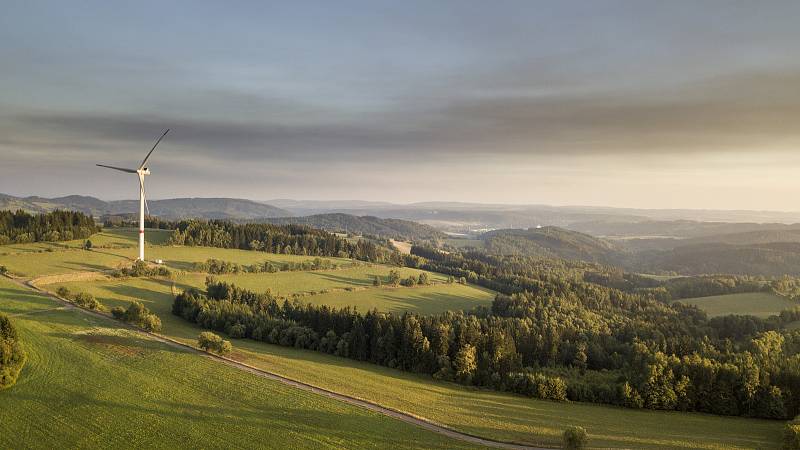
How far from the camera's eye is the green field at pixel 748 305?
152m

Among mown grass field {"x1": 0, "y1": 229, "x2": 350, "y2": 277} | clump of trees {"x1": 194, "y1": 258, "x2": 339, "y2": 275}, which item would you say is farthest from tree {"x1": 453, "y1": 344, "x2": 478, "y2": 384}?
mown grass field {"x1": 0, "y1": 229, "x2": 350, "y2": 277}

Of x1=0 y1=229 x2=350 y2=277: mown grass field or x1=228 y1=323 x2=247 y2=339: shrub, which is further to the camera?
x1=0 y1=229 x2=350 y2=277: mown grass field

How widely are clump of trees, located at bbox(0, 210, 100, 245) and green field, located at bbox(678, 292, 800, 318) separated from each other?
698ft

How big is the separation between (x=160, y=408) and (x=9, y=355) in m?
21.0

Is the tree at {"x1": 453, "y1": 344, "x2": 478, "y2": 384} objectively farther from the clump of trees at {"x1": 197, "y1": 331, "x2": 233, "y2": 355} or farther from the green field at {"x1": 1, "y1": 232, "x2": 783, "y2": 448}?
the clump of trees at {"x1": 197, "y1": 331, "x2": 233, "y2": 355}

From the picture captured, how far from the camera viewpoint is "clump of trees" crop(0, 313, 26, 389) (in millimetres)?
50606

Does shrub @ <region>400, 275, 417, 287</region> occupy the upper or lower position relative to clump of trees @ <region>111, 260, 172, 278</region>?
lower

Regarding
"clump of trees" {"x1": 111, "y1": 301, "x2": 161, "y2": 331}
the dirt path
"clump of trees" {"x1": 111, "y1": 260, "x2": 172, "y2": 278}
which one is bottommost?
the dirt path

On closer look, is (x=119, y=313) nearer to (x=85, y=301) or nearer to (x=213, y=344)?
(x=85, y=301)

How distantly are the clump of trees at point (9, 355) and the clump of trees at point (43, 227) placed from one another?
97472 millimetres

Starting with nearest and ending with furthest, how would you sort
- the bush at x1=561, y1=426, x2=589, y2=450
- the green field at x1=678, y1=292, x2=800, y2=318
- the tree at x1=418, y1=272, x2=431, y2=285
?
1. the bush at x1=561, y1=426, x2=589, y2=450
2. the green field at x1=678, y1=292, x2=800, y2=318
3. the tree at x1=418, y1=272, x2=431, y2=285

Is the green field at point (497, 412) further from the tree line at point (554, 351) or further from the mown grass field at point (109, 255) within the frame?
the mown grass field at point (109, 255)

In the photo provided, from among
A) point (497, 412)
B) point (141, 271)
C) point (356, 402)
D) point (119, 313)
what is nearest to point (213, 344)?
point (119, 313)

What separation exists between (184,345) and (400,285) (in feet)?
306
